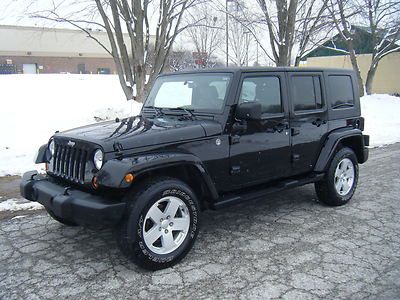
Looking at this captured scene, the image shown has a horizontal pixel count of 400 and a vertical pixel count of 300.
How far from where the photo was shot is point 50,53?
67250 millimetres

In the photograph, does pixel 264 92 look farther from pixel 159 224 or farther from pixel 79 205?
pixel 79 205

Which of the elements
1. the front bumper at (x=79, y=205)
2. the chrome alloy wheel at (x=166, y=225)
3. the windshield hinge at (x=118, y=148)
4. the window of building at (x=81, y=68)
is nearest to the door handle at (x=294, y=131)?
the chrome alloy wheel at (x=166, y=225)

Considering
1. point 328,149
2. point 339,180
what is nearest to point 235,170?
point 328,149

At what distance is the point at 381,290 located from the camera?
135 inches

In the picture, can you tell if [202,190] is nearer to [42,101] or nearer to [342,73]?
[342,73]

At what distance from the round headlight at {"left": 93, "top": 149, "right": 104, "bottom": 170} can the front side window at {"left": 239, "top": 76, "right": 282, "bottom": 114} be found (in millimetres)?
1638

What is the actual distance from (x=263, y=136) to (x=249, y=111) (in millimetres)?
538

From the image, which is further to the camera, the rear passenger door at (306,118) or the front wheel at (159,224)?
the rear passenger door at (306,118)

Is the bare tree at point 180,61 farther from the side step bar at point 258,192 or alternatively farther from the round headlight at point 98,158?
the round headlight at point 98,158

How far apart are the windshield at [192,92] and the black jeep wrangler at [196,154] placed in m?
0.01

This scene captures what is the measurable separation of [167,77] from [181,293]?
2.83 m

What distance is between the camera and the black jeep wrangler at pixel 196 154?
143 inches

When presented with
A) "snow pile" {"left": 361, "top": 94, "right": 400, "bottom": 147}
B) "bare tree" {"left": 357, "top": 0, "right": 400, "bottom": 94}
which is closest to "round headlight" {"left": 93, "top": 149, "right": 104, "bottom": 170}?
"snow pile" {"left": 361, "top": 94, "right": 400, "bottom": 147}

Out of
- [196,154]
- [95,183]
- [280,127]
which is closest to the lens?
[95,183]
